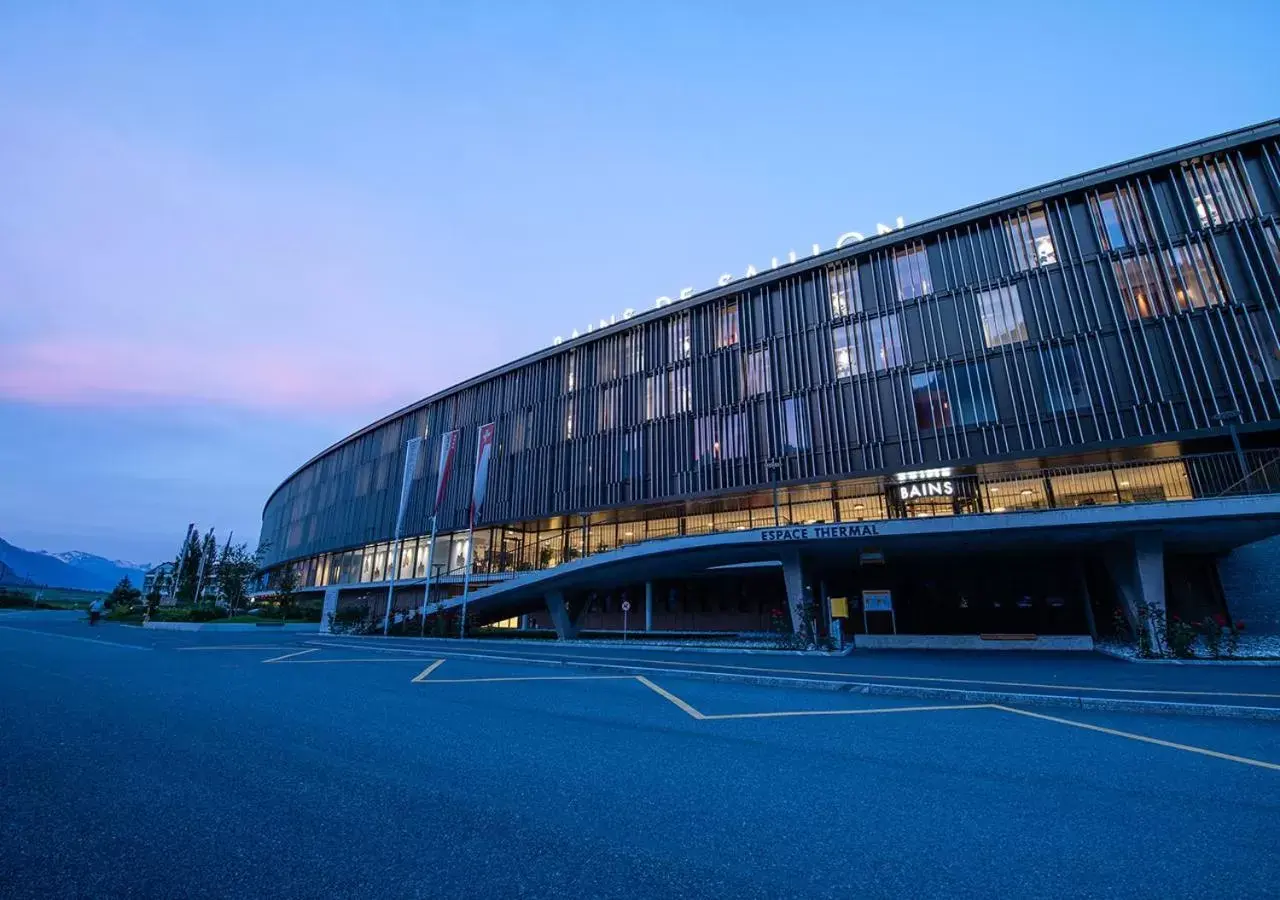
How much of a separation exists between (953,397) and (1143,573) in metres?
14.8

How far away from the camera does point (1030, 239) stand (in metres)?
33.0

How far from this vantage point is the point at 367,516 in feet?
209

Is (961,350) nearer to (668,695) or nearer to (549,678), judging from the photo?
(668,695)

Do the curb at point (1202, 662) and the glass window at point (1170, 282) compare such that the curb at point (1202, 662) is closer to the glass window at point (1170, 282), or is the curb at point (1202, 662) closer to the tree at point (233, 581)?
the glass window at point (1170, 282)

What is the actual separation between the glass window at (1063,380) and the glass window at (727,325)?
63.7ft

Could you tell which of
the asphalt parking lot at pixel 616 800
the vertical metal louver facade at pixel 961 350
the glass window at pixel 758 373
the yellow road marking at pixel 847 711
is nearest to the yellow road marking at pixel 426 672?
the asphalt parking lot at pixel 616 800

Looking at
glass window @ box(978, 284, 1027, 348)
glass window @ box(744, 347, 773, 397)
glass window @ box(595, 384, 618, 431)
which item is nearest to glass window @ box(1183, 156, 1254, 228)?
glass window @ box(978, 284, 1027, 348)

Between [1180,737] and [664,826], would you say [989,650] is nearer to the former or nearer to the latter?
[1180,737]

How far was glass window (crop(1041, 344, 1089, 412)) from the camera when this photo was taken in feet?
96.6

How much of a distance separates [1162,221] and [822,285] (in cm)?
1833

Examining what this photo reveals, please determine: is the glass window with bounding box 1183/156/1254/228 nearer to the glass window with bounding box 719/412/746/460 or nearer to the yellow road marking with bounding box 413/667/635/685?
the glass window with bounding box 719/412/746/460

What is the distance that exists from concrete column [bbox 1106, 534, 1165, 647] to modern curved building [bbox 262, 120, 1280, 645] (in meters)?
0.11

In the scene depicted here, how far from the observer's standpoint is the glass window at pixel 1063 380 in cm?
2945

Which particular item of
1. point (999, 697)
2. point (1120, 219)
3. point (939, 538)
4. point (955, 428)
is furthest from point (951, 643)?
point (1120, 219)
